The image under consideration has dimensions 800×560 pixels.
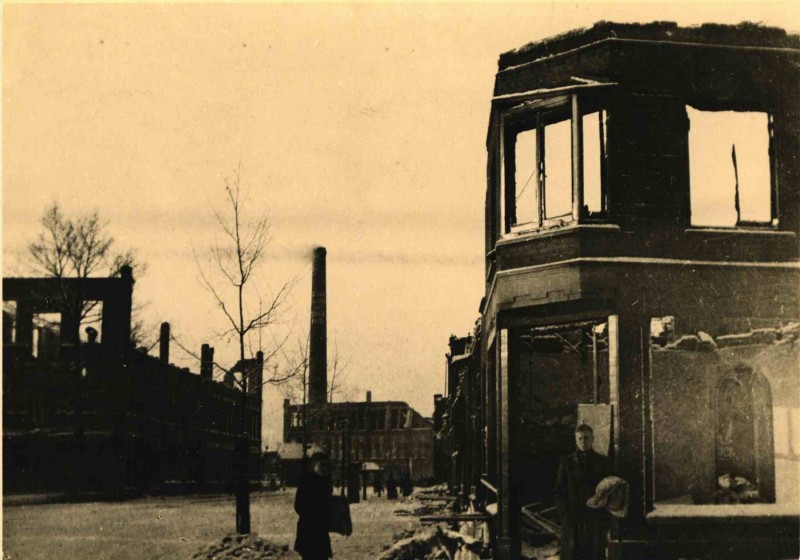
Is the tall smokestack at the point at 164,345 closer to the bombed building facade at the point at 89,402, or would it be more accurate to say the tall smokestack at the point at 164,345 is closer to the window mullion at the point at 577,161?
the bombed building facade at the point at 89,402

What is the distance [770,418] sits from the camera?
12586 mm

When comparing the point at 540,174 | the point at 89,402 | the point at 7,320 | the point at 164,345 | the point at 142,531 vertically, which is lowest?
the point at 142,531

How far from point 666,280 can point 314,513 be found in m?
6.13

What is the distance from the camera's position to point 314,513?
1109 centimetres

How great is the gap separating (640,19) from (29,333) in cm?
2305

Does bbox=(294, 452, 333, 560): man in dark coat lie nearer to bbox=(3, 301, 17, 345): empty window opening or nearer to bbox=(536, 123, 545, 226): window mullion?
bbox=(536, 123, 545, 226): window mullion

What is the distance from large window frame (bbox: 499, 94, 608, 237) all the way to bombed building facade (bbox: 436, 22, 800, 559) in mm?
25

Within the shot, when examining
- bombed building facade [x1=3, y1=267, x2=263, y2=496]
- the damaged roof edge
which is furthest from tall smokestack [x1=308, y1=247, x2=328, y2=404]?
the damaged roof edge

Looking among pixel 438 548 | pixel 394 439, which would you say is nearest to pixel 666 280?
pixel 438 548

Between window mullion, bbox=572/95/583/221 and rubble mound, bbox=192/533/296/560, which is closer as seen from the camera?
window mullion, bbox=572/95/583/221

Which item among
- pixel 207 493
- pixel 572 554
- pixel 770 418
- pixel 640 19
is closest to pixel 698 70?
pixel 640 19

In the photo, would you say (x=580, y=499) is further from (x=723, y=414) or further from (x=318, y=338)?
(x=318, y=338)

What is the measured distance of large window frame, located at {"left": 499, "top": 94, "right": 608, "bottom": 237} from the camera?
13250mm

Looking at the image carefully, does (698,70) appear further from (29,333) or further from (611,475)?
(29,333)
